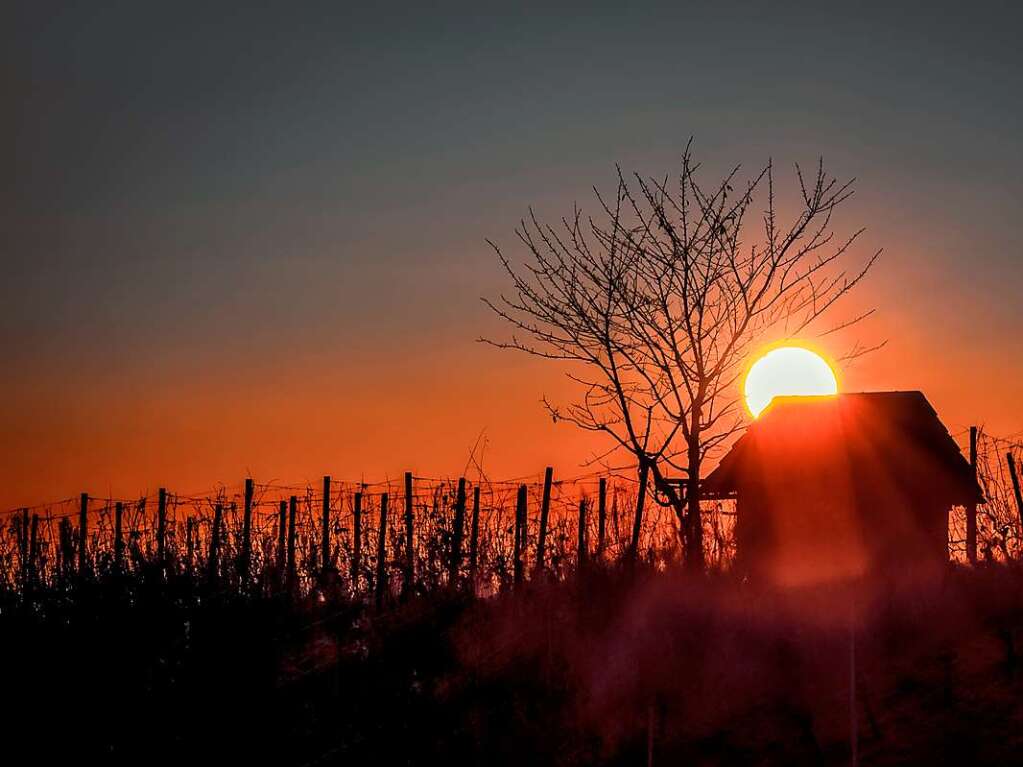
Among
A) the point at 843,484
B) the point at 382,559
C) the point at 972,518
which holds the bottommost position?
the point at 382,559

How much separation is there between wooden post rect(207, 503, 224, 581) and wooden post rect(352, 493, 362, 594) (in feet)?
6.46

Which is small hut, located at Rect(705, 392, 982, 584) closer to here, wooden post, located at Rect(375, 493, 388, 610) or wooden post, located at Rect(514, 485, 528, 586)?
wooden post, located at Rect(514, 485, 528, 586)

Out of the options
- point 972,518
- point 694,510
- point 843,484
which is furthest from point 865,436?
point 694,510

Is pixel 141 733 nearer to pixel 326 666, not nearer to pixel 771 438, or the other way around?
pixel 326 666

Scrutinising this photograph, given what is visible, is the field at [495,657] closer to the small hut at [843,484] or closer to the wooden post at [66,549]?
the wooden post at [66,549]

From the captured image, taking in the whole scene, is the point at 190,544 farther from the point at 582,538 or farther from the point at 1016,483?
the point at 1016,483

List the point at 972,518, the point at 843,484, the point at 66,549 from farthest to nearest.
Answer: the point at 843,484, the point at 972,518, the point at 66,549

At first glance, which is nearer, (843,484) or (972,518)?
(972,518)

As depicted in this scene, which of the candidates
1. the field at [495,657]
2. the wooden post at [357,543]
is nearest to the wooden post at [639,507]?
the field at [495,657]

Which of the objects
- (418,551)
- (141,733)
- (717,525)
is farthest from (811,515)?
(141,733)

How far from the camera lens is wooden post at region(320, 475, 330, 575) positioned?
17191 mm

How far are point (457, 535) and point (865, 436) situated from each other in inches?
378

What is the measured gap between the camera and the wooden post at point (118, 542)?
1547 centimetres

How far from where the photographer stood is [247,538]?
1769cm
